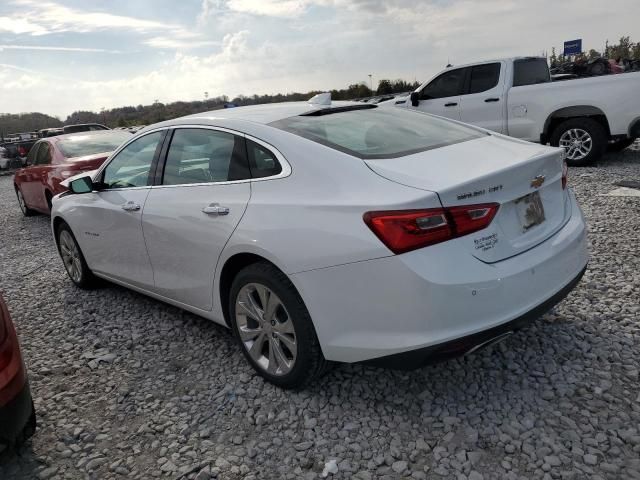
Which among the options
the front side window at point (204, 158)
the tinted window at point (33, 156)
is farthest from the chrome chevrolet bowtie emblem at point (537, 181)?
the tinted window at point (33, 156)

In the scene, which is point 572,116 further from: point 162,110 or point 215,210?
point 162,110

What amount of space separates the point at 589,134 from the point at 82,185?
7.58 metres

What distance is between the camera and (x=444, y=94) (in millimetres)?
10000

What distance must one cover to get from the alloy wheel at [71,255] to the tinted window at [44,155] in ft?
11.9

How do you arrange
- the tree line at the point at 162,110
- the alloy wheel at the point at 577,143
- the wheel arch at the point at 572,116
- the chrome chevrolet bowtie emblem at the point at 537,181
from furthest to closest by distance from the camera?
the tree line at the point at 162,110, the alloy wheel at the point at 577,143, the wheel arch at the point at 572,116, the chrome chevrolet bowtie emblem at the point at 537,181

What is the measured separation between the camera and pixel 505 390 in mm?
2842

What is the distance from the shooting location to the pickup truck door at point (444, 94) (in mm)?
9812

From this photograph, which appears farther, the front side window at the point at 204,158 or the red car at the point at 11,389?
the front side window at the point at 204,158

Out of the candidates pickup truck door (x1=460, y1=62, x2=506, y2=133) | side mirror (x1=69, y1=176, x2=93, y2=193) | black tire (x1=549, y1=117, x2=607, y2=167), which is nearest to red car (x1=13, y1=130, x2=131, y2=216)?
side mirror (x1=69, y1=176, x2=93, y2=193)

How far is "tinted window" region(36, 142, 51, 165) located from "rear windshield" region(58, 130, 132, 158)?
1.01ft

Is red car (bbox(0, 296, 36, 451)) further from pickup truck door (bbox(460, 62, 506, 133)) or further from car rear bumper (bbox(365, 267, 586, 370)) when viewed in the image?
pickup truck door (bbox(460, 62, 506, 133))

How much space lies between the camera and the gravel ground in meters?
2.42

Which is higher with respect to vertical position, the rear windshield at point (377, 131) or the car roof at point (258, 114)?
the car roof at point (258, 114)

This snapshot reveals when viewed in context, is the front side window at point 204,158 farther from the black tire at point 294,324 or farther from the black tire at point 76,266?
the black tire at point 76,266
